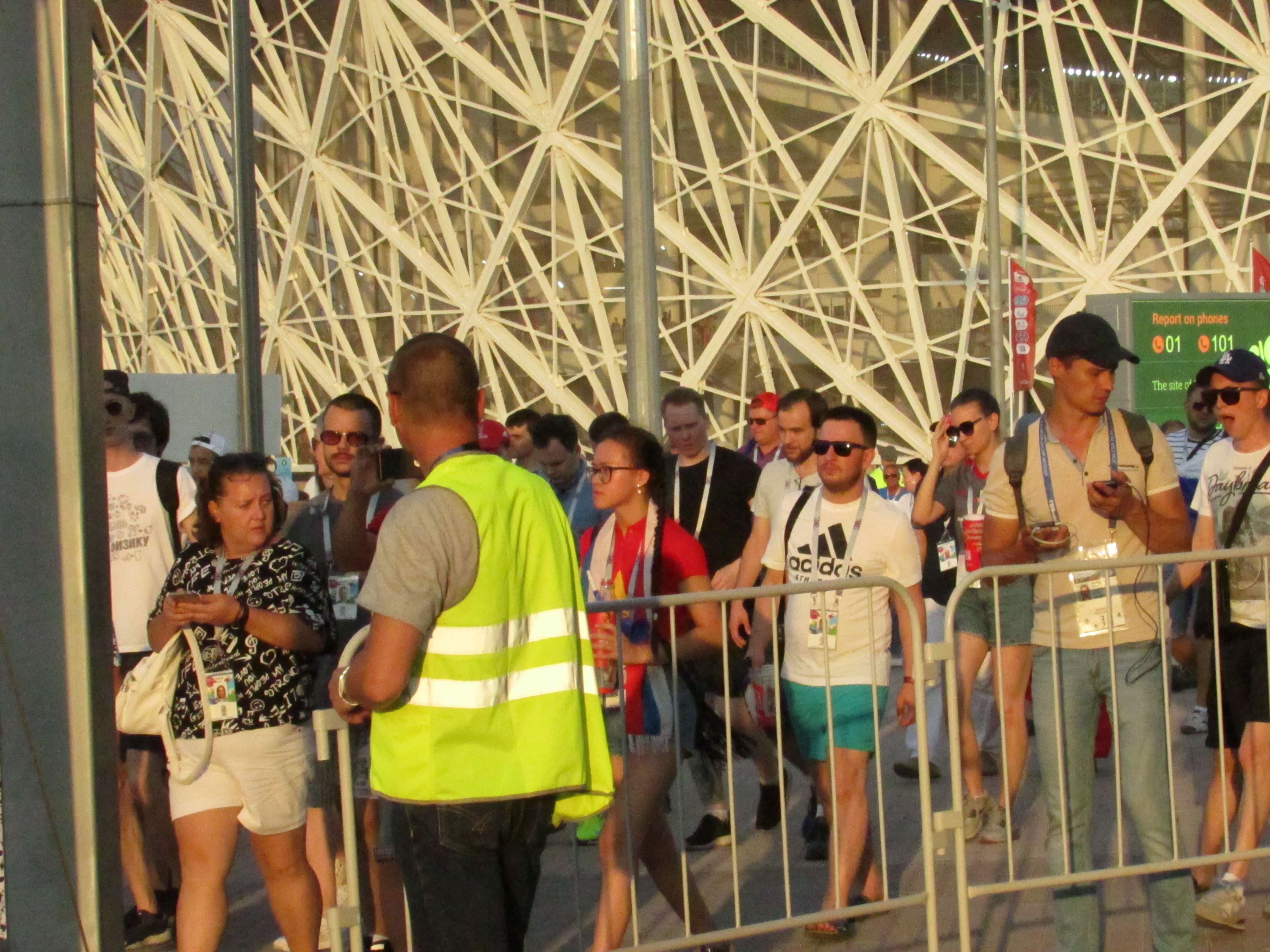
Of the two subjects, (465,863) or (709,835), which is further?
(709,835)

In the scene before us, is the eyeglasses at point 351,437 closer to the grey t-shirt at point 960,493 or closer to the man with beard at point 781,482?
the man with beard at point 781,482

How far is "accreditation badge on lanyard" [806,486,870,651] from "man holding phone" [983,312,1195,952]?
A: 2.06 feet

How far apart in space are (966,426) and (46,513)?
525cm

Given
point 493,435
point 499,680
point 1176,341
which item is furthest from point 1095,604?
point 1176,341

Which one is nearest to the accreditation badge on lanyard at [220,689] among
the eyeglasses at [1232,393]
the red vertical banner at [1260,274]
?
the eyeglasses at [1232,393]

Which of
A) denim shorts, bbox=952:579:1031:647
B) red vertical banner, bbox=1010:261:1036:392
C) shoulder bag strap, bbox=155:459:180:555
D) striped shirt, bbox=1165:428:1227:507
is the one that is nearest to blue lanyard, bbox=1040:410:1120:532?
denim shorts, bbox=952:579:1031:647

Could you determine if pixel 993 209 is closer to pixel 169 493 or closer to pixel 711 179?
pixel 711 179

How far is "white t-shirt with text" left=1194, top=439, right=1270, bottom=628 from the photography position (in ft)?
18.3

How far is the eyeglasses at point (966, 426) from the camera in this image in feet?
24.7

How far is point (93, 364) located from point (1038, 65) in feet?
71.4

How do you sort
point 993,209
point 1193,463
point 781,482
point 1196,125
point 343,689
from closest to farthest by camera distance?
point 343,689
point 781,482
point 1193,463
point 993,209
point 1196,125

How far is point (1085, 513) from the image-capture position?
16.8 feet

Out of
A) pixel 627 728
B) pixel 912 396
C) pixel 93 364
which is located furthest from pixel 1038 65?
pixel 93 364

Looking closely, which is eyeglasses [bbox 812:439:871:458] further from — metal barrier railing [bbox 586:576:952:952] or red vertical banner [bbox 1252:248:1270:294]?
red vertical banner [bbox 1252:248:1270:294]
